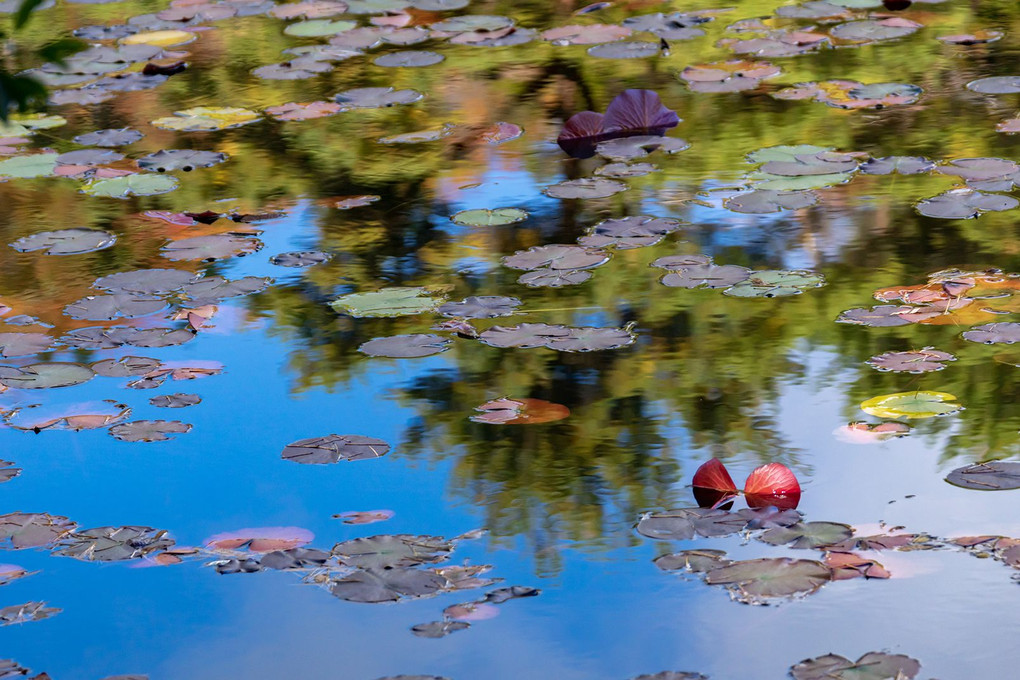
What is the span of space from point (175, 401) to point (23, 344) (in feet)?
1.44

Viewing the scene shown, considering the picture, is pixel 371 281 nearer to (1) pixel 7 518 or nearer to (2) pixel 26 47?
(1) pixel 7 518

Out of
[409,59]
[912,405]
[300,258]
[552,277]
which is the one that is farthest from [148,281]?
[409,59]

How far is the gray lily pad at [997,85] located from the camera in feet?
12.2

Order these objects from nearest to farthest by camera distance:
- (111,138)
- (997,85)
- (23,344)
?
1. (23,344)
2. (997,85)
3. (111,138)

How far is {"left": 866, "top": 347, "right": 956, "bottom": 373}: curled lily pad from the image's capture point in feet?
7.25

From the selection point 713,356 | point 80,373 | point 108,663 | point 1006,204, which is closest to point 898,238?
point 1006,204

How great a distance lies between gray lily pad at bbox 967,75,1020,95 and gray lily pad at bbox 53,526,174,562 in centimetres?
270

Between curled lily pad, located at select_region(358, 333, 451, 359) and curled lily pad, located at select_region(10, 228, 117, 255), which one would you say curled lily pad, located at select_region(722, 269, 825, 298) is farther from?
curled lily pad, located at select_region(10, 228, 117, 255)

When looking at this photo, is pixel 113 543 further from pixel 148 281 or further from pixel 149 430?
pixel 148 281

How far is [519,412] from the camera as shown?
2184 millimetres

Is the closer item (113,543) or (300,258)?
(113,543)

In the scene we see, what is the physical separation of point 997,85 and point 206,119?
2234 millimetres

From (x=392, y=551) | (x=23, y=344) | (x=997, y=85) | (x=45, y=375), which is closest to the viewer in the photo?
(x=392, y=551)

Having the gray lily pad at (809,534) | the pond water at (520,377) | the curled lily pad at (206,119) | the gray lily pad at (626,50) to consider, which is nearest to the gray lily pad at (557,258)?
the pond water at (520,377)
